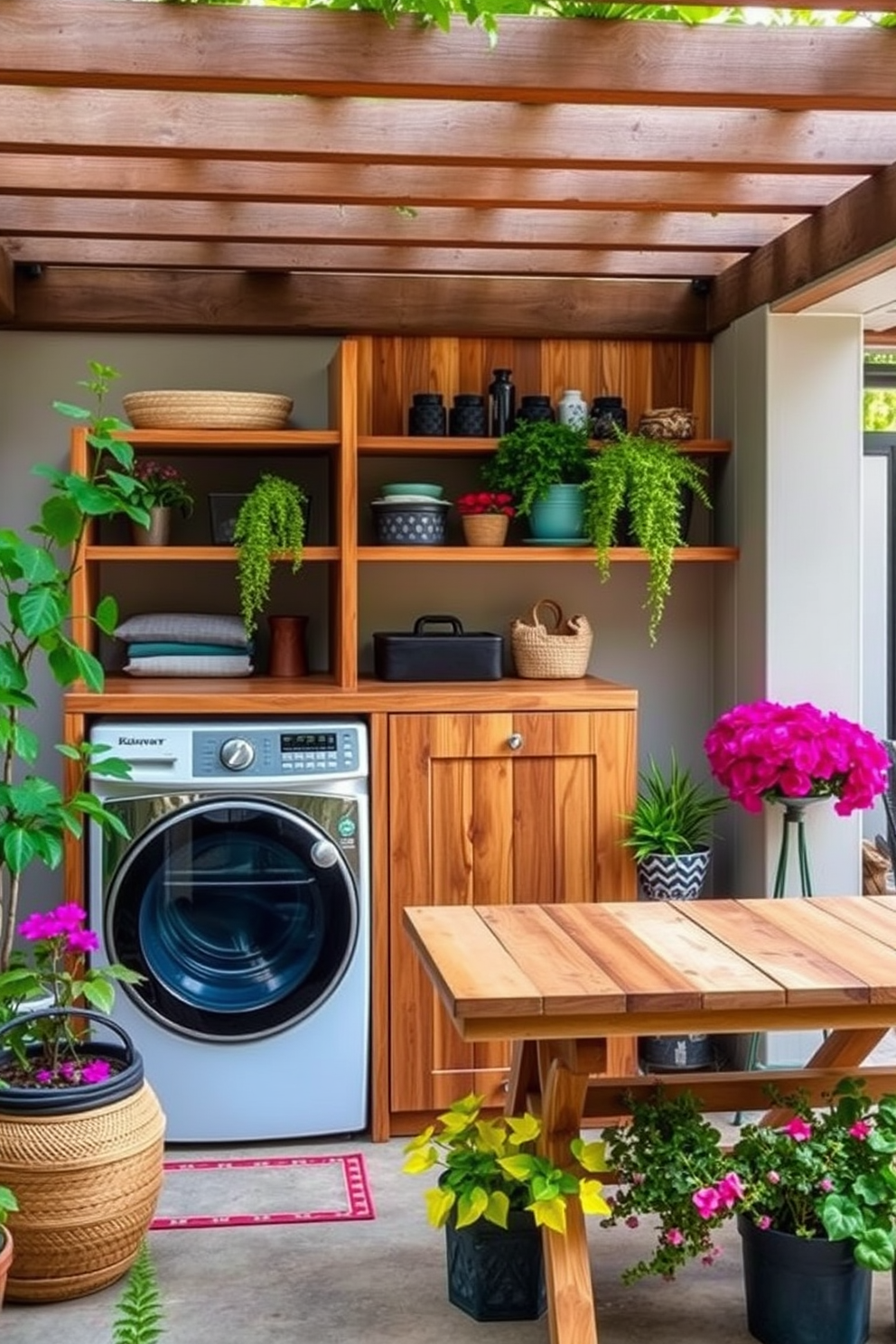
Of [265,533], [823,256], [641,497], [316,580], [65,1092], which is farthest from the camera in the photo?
[316,580]

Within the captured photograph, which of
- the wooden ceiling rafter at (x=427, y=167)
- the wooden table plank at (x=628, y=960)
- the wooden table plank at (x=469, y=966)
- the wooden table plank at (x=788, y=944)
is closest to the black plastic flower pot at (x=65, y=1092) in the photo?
the wooden table plank at (x=469, y=966)

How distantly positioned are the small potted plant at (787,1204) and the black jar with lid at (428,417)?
7.11 ft

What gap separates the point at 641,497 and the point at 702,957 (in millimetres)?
1764

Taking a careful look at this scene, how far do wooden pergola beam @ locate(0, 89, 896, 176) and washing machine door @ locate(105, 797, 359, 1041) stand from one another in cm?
158

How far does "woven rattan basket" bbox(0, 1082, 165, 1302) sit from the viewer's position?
295 cm

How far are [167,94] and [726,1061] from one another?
296cm

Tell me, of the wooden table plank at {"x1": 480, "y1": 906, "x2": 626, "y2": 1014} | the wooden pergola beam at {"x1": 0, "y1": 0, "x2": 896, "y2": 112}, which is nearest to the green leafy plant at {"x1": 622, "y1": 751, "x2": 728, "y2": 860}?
the wooden table plank at {"x1": 480, "y1": 906, "x2": 626, "y2": 1014}

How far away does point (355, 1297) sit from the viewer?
10.1 ft

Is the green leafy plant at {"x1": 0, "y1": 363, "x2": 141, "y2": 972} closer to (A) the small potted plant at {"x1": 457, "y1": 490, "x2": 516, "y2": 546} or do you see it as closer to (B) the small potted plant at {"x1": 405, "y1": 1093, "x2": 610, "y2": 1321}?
(B) the small potted plant at {"x1": 405, "y1": 1093, "x2": 610, "y2": 1321}

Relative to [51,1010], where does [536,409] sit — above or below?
above

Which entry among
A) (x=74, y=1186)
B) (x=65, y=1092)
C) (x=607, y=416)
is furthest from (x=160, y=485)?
(x=74, y=1186)

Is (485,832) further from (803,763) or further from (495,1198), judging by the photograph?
(495,1198)

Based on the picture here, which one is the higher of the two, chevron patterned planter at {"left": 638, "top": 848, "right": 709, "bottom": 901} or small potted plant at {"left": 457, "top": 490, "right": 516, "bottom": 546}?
small potted plant at {"left": 457, "top": 490, "right": 516, "bottom": 546}

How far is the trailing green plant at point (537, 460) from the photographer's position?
425 centimetres
